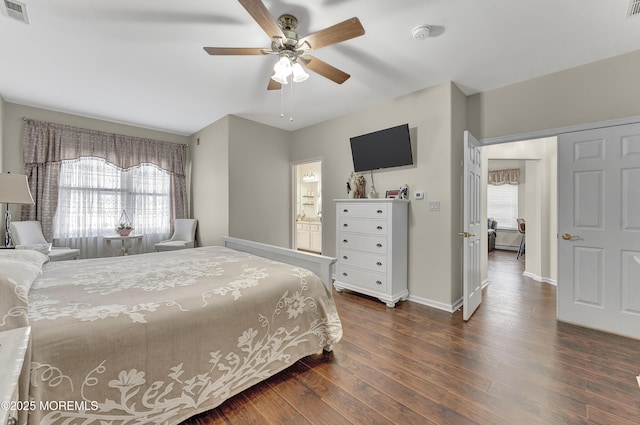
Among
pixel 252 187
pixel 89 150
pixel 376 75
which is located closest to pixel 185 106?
pixel 252 187

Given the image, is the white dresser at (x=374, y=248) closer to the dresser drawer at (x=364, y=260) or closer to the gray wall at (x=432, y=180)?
the dresser drawer at (x=364, y=260)

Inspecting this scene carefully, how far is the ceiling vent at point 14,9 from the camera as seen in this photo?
1815mm

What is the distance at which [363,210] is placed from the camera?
129 inches

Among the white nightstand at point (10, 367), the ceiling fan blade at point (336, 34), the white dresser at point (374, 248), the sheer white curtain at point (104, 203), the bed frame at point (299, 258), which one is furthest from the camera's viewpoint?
the sheer white curtain at point (104, 203)

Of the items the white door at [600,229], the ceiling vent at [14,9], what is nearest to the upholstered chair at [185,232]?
the ceiling vent at [14,9]

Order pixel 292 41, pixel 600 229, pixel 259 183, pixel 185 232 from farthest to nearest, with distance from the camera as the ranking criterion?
pixel 185 232
pixel 259 183
pixel 600 229
pixel 292 41

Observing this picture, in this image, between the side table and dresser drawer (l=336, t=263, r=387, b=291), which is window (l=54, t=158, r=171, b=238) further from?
dresser drawer (l=336, t=263, r=387, b=291)

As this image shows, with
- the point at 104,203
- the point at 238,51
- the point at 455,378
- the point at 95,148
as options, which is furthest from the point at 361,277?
the point at 95,148

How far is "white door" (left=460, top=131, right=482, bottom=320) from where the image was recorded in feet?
8.68

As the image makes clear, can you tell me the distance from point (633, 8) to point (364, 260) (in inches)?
117

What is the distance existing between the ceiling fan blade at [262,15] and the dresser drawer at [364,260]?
7.90 feet

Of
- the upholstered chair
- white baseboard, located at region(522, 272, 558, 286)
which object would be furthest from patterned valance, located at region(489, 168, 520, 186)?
the upholstered chair

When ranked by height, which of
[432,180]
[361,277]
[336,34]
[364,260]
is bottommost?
[361,277]

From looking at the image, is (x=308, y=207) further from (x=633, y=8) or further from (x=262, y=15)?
(x=633, y=8)
